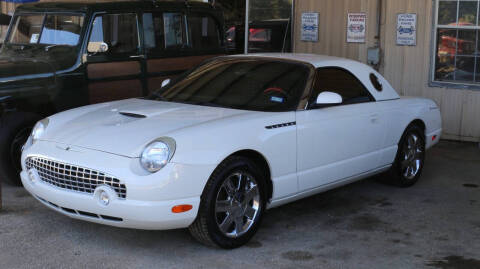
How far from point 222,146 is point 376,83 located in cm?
251

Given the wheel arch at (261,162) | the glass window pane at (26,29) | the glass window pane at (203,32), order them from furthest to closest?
the glass window pane at (203,32)
the glass window pane at (26,29)
the wheel arch at (261,162)

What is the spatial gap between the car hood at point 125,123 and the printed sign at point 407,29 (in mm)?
5230

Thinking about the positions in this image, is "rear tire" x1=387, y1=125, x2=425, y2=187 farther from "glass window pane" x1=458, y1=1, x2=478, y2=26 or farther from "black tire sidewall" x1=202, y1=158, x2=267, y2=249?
"glass window pane" x1=458, y1=1, x2=478, y2=26

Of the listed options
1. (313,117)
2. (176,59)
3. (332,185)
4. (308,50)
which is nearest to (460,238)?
(332,185)

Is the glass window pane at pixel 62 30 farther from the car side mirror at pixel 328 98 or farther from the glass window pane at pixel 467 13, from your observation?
the glass window pane at pixel 467 13

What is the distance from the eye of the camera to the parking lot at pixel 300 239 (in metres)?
4.86

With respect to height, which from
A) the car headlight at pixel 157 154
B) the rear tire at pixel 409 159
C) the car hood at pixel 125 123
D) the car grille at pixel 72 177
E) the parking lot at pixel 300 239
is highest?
the car hood at pixel 125 123

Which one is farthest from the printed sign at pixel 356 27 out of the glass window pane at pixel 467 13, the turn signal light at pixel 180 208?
the turn signal light at pixel 180 208

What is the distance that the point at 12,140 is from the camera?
670cm

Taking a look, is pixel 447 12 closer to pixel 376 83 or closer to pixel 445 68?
pixel 445 68

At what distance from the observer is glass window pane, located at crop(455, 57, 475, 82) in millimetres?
9492

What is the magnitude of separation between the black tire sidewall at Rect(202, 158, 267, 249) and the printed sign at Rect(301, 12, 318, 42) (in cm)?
618

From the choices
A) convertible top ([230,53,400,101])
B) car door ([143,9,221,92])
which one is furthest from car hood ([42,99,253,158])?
car door ([143,9,221,92])

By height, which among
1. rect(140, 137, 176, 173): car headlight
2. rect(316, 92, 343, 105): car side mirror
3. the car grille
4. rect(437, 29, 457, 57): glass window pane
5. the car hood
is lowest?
the car grille
